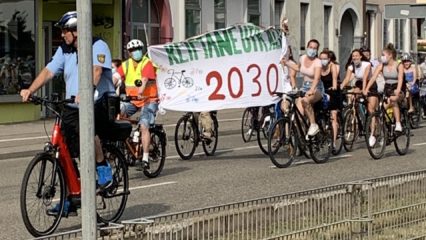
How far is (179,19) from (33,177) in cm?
2226

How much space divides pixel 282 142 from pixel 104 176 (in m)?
5.40

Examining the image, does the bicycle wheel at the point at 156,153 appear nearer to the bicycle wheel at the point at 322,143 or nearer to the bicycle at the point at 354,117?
the bicycle wheel at the point at 322,143

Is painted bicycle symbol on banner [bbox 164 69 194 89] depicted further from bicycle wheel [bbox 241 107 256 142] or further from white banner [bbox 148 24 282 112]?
bicycle wheel [bbox 241 107 256 142]

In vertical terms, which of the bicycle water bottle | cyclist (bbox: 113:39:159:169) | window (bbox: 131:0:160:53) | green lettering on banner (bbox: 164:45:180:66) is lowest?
the bicycle water bottle

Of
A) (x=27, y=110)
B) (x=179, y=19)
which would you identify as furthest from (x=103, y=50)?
(x=179, y=19)

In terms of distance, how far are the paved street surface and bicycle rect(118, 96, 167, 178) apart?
0.64 feet

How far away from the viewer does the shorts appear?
12127mm

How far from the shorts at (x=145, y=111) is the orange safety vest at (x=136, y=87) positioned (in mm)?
62

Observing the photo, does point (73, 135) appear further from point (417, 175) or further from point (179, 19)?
point (179, 19)

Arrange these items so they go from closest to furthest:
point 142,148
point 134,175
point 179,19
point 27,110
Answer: point 142,148 → point 134,175 → point 27,110 → point 179,19

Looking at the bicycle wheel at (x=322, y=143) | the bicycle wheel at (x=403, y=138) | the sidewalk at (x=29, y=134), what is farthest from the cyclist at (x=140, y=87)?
the bicycle wheel at (x=403, y=138)

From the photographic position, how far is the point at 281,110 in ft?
47.0

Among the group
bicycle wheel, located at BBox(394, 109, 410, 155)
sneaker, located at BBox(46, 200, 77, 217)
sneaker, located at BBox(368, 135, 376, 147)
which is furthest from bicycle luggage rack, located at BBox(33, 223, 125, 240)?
bicycle wheel, located at BBox(394, 109, 410, 155)

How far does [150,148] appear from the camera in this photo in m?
12.2
